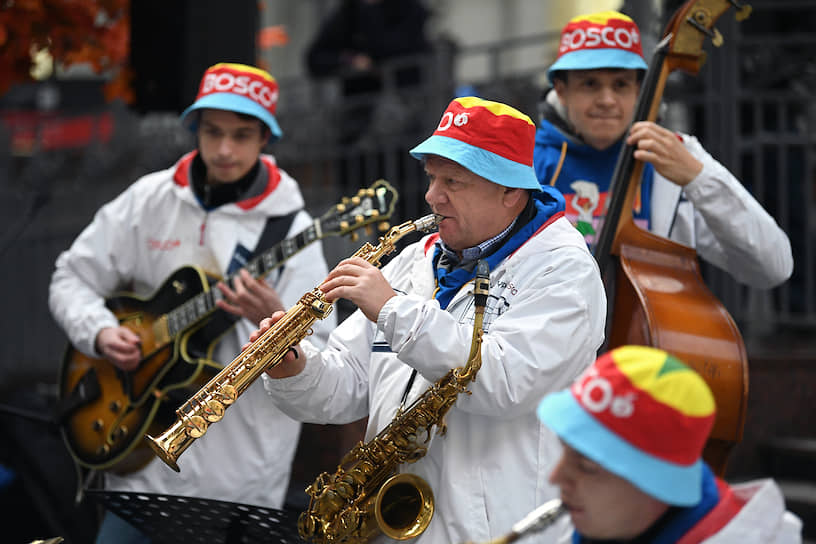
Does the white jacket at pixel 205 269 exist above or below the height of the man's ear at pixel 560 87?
below

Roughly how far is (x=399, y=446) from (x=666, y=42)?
79.3 inches

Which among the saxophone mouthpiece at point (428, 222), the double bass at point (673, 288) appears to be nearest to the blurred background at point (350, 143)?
the double bass at point (673, 288)

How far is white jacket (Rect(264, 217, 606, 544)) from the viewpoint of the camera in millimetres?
2891

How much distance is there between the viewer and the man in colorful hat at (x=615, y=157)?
12.9 feet

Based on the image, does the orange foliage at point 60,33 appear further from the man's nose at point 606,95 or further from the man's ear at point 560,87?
the man's nose at point 606,95

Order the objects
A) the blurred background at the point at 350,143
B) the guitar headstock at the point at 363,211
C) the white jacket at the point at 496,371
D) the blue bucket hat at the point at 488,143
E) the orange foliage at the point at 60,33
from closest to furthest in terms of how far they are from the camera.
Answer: the white jacket at the point at 496,371
the blue bucket hat at the point at 488,143
the guitar headstock at the point at 363,211
the orange foliage at the point at 60,33
the blurred background at the point at 350,143

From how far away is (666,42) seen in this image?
13.4 feet

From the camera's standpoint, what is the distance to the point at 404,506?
3.14m

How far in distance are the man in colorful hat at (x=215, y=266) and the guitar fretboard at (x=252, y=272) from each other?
0.02 metres

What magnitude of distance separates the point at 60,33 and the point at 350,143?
3476mm

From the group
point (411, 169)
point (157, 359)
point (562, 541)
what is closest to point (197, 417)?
point (562, 541)

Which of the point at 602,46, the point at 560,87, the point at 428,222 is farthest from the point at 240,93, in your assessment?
the point at 428,222

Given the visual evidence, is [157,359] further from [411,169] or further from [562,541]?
[411,169]

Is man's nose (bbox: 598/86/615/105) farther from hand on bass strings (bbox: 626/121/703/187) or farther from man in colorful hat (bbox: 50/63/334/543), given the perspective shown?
man in colorful hat (bbox: 50/63/334/543)
